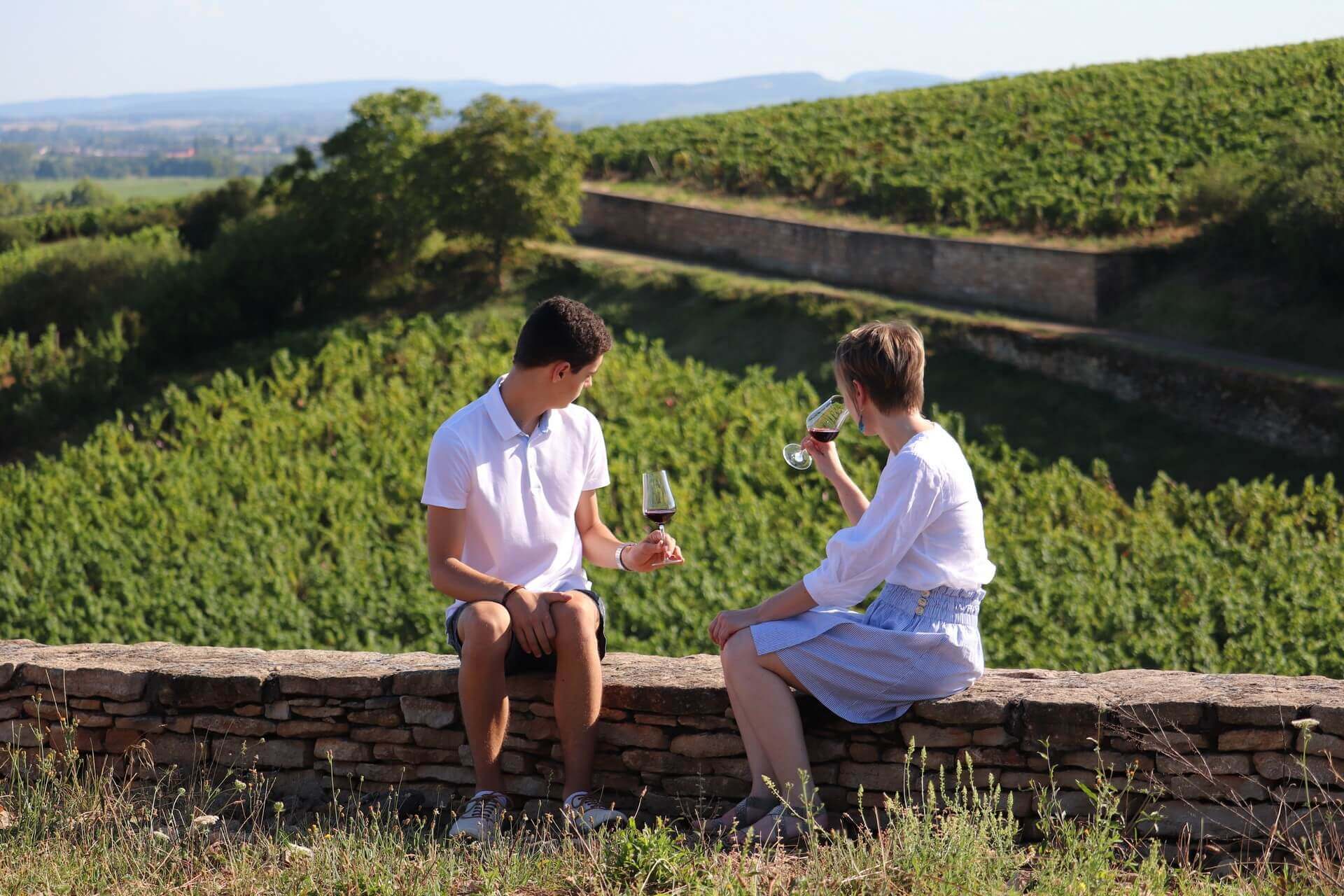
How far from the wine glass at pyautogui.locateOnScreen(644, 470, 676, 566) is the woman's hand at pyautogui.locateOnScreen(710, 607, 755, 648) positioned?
1.20 feet

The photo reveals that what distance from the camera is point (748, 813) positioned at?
3.90 m

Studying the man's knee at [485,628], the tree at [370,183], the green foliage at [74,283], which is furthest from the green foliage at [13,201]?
the man's knee at [485,628]

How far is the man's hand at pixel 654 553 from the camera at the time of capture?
4211 millimetres

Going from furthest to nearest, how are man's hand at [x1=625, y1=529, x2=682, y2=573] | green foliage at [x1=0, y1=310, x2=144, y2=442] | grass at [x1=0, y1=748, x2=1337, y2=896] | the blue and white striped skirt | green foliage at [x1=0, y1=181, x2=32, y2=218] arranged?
green foliage at [x1=0, y1=181, x2=32, y2=218]
green foliage at [x1=0, y1=310, x2=144, y2=442]
man's hand at [x1=625, y1=529, x2=682, y2=573]
the blue and white striped skirt
grass at [x1=0, y1=748, x2=1337, y2=896]

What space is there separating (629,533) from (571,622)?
12574 mm

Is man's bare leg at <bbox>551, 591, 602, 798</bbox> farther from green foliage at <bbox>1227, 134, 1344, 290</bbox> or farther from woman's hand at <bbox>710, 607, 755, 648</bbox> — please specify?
green foliage at <bbox>1227, 134, 1344, 290</bbox>

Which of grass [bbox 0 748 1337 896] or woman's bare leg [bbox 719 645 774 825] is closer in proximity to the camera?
grass [bbox 0 748 1337 896]

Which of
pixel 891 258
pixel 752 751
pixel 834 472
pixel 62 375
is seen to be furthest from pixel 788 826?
pixel 62 375

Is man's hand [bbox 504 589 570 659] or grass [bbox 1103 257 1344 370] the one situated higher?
man's hand [bbox 504 589 570 659]

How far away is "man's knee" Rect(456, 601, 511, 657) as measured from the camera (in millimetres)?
4062

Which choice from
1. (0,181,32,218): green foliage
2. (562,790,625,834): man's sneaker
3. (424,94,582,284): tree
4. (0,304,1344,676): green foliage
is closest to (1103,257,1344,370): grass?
(0,304,1344,676): green foliage

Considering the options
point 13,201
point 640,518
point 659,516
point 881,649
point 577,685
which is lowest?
point 640,518

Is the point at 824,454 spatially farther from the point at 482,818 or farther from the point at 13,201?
the point at 13,201

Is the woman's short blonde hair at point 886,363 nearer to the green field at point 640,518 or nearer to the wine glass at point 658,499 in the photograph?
the wine glass at point 658,499
